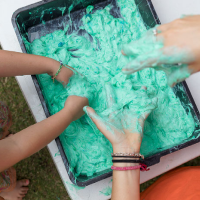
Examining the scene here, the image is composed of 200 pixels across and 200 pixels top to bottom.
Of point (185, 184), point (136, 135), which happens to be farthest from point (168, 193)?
point (136, 135)

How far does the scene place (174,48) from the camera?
44 centimetres

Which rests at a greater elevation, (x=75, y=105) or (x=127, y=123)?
(x=75, y=105)

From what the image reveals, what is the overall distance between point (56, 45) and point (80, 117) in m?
0.38

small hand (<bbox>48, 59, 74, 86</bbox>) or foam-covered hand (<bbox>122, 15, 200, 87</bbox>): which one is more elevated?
small hand (<bbox>48, 59, 74, 86</bbox>)

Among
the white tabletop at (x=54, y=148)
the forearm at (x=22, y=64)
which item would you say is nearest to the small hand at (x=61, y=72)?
the forearm at (x=22, y=64)

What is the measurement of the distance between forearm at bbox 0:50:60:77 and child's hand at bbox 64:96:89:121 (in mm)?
142

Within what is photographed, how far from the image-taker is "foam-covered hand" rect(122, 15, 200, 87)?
0.43 m

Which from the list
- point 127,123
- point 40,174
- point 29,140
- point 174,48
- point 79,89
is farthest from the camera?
point 40,174

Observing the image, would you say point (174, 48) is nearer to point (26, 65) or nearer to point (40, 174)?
point (26, 65)

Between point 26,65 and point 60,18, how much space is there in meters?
0.35

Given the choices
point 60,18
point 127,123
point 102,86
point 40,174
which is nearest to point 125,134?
point 127,123

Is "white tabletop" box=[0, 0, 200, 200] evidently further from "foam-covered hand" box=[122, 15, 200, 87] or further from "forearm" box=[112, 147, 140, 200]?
"foam-covered hand" box=[122, 15, 200, 87]

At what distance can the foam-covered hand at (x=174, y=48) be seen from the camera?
431mm

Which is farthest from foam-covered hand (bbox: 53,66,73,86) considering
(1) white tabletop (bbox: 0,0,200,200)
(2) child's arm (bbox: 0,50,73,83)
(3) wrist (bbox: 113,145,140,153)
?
(3) wrist (bbox: 113,145,140,153)
